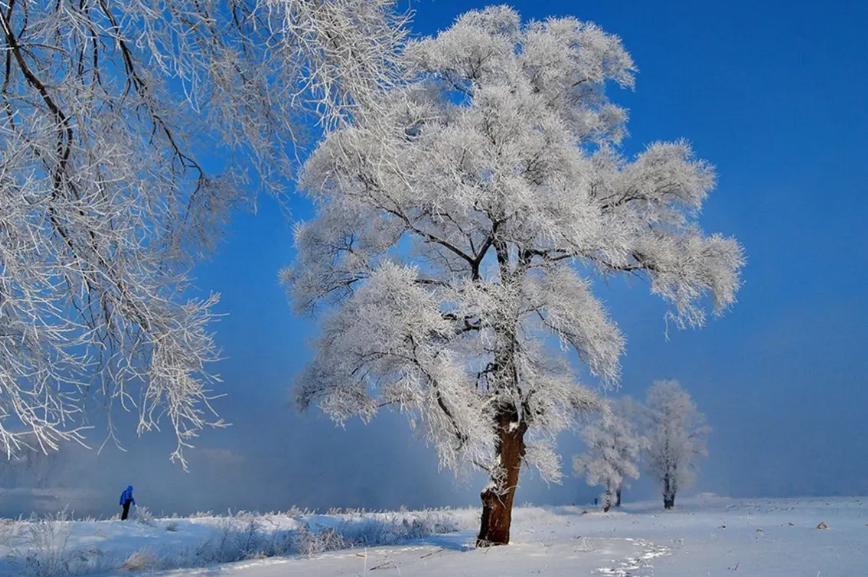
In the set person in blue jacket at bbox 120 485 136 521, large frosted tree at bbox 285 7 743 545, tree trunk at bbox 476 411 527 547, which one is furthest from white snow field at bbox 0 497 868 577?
person in blue jacket at bbox 120 485 136 521

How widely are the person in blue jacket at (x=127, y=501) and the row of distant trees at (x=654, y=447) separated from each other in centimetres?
2822

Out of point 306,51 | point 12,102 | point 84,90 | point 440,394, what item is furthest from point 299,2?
point 440,394

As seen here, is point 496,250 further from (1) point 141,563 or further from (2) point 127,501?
(2) point 127,501

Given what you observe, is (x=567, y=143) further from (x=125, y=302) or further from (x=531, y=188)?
(x=125, y=302)

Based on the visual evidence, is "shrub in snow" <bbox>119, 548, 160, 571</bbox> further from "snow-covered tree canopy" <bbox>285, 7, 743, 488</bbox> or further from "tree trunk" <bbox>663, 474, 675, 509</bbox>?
"tree trunk" <bbox>663, 474, 675, 509</bbox>

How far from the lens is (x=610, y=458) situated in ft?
125

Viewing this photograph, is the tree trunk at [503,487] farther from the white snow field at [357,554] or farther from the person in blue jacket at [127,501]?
the person in blue jacket at [127,501]

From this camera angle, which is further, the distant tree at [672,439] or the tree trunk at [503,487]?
the distant tree at [672,439]

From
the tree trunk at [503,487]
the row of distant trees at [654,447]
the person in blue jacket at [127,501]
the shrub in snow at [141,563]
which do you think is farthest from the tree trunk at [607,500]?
the shrub in snow at [141,563]

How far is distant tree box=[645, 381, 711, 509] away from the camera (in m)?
38.5

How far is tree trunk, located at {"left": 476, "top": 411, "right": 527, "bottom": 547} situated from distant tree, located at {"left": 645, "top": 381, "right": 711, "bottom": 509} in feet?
106

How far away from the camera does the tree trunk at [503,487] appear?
30.9ft

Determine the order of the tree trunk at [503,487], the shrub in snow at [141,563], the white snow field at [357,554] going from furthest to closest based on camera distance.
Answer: the tree trunk at [503,487], the shrub in snow at [141,563], the white snow field at [357,554]

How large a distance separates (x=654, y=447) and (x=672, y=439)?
4.14 feet
